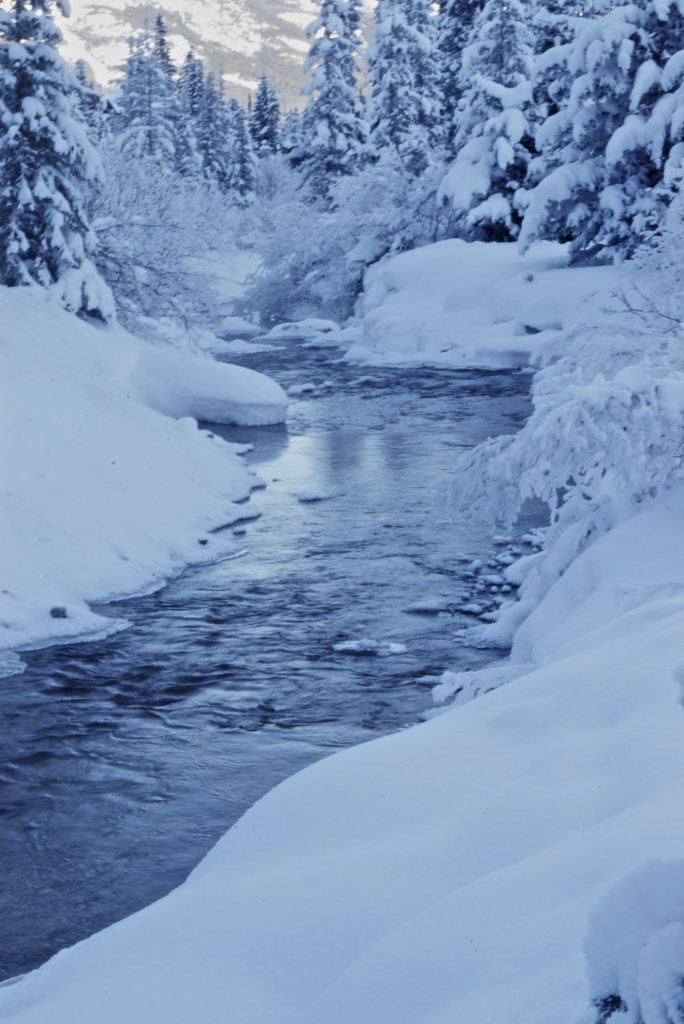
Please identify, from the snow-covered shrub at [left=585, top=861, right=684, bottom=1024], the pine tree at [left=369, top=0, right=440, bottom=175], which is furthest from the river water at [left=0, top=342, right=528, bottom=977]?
the pine tree at [left=369, top=0, right=440, bottom=175]

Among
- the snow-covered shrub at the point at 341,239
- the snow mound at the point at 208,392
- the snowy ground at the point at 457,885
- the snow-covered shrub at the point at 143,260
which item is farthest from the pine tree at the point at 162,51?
the snowy ground at the point at 457,885

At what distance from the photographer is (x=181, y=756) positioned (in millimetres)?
7535

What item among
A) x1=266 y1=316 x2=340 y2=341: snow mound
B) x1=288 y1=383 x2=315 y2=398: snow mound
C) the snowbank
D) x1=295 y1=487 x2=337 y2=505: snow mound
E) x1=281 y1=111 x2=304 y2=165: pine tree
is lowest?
x1=266 y1=316 x2=340 y2=341: snow mound

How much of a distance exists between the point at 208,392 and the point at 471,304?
11437 mm

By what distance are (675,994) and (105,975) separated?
7.07ft

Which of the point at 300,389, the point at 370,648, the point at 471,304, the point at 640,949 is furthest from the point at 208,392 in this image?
the point at 640,949

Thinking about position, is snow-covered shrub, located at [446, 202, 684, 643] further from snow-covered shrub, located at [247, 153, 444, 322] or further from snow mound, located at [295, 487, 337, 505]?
snow-covered shrub, located at [247, 153, 444, 322]

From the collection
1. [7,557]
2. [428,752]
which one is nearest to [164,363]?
[7,557]

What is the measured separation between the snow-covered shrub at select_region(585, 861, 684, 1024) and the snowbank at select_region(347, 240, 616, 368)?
2150 centimetres

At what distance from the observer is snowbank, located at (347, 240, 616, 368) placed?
25.9 metres

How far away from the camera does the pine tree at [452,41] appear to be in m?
41.5

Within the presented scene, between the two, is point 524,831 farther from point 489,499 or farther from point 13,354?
point 13,354

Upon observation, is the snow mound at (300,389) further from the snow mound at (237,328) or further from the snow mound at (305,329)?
the snow mound at (237,328)

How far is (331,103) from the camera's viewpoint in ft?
142
